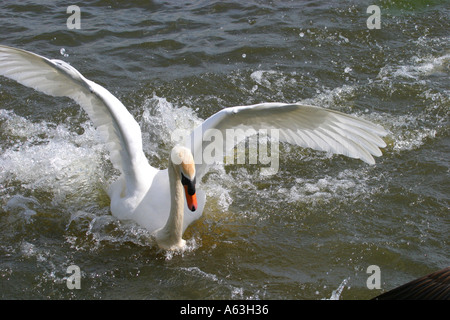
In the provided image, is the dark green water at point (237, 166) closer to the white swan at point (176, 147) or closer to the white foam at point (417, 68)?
the white foam at point (417, 68)

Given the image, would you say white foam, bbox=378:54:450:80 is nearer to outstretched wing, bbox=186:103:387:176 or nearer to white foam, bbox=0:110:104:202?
outstretched wing, bbox=186:103:387:176

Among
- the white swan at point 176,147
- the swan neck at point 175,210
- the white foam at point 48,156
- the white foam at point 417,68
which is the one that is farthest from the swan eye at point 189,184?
the white foam at point 417,68

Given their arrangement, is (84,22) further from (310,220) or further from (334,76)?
(310,220)

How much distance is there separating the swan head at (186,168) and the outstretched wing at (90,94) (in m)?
0.64

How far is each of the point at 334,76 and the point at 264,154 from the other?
2.11m

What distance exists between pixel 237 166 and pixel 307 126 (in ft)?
5.33

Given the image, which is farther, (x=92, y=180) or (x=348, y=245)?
(x=92, y=180)

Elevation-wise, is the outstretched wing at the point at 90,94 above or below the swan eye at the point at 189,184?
above

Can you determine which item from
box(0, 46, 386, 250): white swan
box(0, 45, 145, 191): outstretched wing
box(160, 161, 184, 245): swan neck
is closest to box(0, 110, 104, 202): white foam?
box(0, 46, 386, 250): white swan

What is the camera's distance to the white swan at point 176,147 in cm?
423
